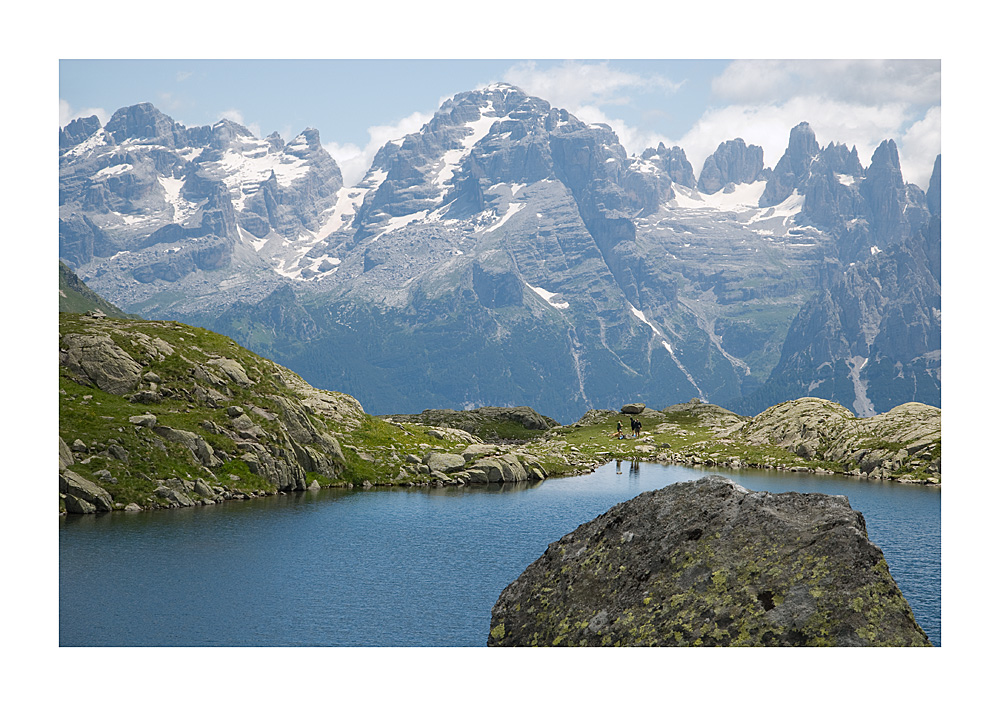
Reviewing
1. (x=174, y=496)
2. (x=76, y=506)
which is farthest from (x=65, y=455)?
(x=174, y=496)

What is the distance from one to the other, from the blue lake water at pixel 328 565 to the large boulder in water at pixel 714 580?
899cm

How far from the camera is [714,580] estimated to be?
30531mm

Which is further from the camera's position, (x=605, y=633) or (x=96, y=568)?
(x=96, y=568)

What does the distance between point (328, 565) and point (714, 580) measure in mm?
36413

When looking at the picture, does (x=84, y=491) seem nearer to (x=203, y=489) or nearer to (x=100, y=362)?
(x=203, y=489)

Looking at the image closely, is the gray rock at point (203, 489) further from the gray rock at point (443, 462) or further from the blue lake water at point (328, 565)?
the gray rock at point (443, 462)

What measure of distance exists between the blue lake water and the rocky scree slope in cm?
368

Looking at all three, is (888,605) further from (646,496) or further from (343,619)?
(343,619)

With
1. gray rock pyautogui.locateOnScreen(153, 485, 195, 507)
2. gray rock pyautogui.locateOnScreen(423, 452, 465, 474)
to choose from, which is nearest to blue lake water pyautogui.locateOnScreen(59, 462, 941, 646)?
gray rock pyautogui.locateOnScreen(153, 485, 195, 507)
